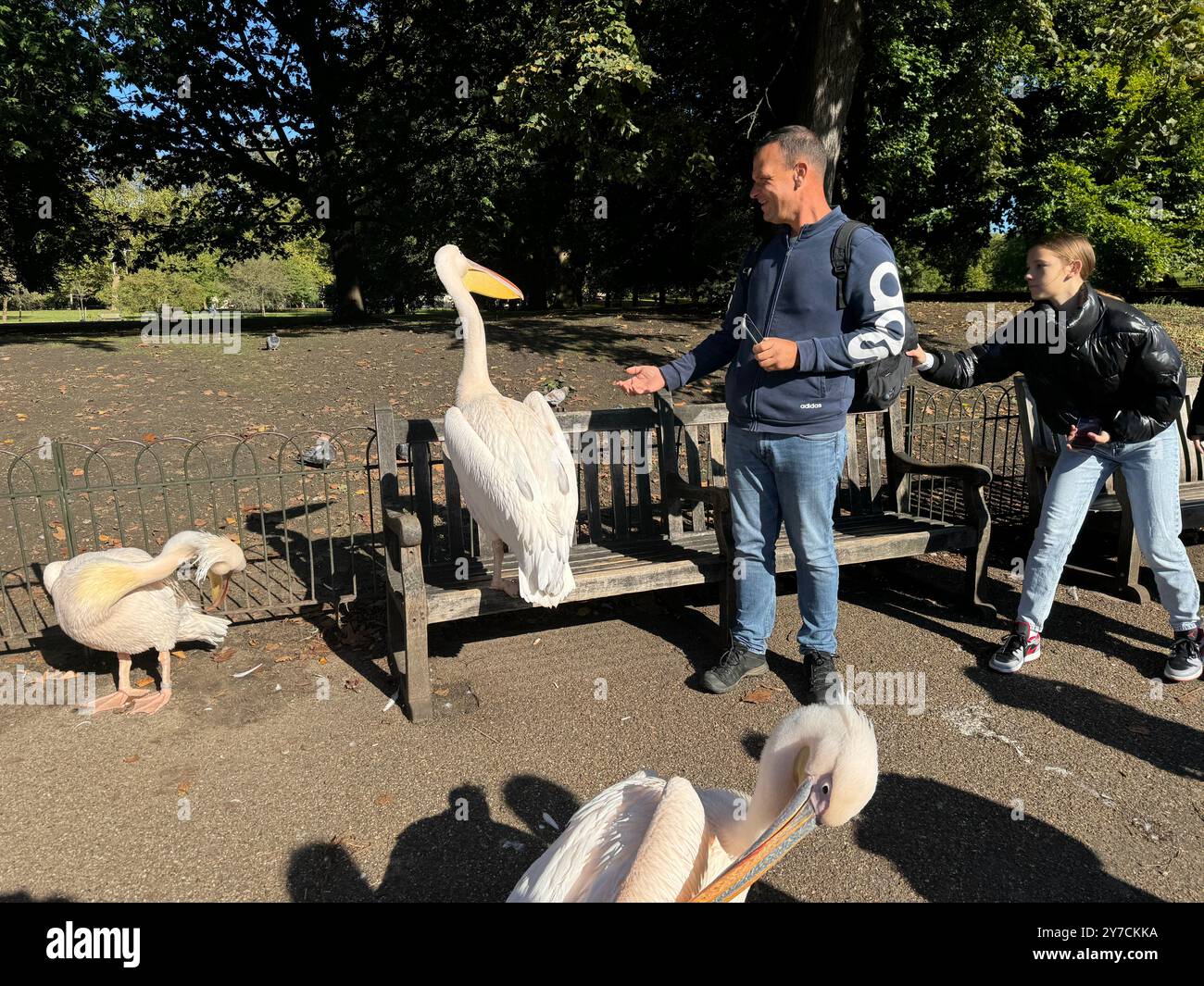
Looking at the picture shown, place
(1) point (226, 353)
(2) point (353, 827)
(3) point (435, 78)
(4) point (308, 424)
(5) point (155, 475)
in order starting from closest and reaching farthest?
(2) point (353, 827)
(5) point (155, 475)
(4) point (308, 424)
(1) point (226, 353)
(3) point (435, 78)

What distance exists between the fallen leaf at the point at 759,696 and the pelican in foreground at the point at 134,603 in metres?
2.87

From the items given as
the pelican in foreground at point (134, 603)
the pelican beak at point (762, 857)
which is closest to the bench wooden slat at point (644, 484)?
the pelican in foreground at point (134, 603)

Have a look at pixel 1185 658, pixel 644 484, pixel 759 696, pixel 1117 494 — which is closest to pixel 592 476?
pixel 644 484

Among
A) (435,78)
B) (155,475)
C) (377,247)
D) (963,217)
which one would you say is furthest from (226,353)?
(963,217)

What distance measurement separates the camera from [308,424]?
368 inches

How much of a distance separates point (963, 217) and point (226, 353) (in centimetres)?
2312

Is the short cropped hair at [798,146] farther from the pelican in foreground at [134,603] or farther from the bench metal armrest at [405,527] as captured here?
the pelican in foreground at [134,603]

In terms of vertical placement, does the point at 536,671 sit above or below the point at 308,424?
below

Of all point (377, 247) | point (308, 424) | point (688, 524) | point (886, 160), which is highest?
point (886, 160)

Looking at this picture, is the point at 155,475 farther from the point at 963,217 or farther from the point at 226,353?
the point at 963,217

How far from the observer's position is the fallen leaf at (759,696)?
4.20 meters

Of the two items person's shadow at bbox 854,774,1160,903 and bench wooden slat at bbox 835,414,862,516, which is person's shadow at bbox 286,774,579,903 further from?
bench wooden slat at bbox 835,414,862,516

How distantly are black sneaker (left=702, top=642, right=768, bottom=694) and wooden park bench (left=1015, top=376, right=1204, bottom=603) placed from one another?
9.55 feet

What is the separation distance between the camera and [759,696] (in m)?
4.24
